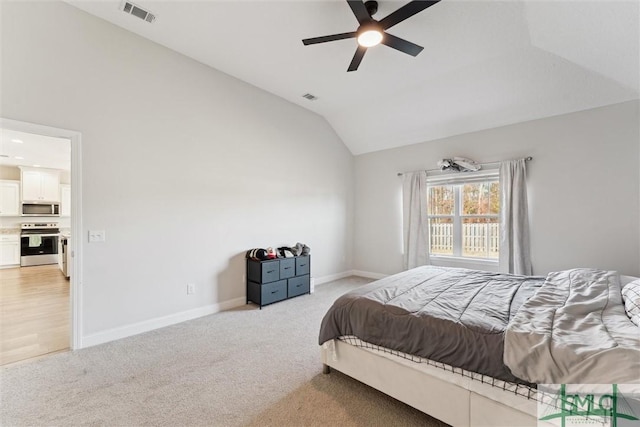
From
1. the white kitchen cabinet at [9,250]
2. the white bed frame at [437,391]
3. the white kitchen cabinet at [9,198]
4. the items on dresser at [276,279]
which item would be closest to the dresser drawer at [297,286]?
the items on dresser at [276,279]

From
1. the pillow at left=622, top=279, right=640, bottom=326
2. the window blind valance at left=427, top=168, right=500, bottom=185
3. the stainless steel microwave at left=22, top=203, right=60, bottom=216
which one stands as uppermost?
the window blind valance at left=427, top=168, right=500, bottom=185

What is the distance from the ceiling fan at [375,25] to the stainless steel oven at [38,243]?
8.61 meters

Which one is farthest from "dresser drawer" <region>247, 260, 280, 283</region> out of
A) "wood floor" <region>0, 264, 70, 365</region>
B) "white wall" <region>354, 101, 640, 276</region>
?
"white wall" <region>354, 101, 640, 276</region>

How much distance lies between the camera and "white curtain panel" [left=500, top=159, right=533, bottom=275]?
157 inches

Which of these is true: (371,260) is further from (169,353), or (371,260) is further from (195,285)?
(169,353)

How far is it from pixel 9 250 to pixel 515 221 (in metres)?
10.7

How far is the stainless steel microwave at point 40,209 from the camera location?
6.95m

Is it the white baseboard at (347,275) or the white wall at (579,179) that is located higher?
the white wall at (579,179)

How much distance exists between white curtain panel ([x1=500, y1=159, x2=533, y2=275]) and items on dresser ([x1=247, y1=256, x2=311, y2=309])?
3106 millimetres

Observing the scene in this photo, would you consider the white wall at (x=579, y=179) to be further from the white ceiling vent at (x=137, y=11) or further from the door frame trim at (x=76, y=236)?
the door frame trim at (x=76, y=236)

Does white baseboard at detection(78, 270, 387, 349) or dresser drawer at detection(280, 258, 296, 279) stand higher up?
dresser drawer at detection(280, 258, 296, 279)

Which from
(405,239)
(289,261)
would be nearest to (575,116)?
(405,239)

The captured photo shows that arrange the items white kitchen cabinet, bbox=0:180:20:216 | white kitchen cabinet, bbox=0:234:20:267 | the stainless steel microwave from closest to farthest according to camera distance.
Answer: white kitchen cabinet, bbox=0:234:20:267 → white kitchen cabinet, bbox=0:180:20:216 → the stainless steel microwave

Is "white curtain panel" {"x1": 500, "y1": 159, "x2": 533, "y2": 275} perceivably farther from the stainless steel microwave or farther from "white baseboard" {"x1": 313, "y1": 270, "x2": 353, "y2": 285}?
the stainless steel microwave
